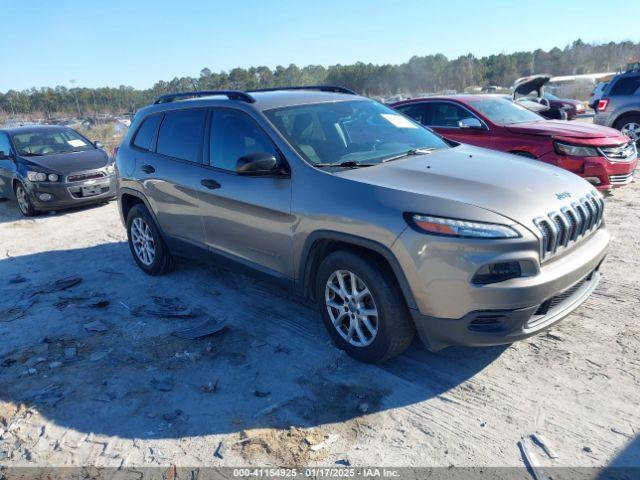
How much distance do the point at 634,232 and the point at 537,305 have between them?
12.5 ft

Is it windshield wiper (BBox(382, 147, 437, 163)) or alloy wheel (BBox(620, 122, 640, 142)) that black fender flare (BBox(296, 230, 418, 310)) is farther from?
alloy wheel (BBox(620, 122, 640, 142))

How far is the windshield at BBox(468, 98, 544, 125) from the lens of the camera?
776 centimetres

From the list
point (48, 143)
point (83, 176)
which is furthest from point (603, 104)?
point (48, 143)

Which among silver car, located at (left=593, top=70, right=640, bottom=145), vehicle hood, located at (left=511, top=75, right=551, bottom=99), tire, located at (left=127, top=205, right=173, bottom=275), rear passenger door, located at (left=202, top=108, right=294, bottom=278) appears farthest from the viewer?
vehicle hood, located at (left=511, top=75, right=551, bottom=99)

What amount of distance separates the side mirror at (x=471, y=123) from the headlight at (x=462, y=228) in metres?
5.28

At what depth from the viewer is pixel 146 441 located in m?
2.93

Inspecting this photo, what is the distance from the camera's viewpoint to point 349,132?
13.7 feet

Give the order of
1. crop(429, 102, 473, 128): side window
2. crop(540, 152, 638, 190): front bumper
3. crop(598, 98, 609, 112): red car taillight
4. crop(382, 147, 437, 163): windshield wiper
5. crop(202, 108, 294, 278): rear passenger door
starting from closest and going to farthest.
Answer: crop(202, 108, 294, 278): rear passenger door, crop(382, 147, 437, 163): windshield wiper, crop(540, 152, 638, 190): front bumper, crop(429, 102, 473, 128): side window, crop(598, 98, 609, 112): red car taillight

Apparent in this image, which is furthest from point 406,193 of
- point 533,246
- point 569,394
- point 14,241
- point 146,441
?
point 14,241

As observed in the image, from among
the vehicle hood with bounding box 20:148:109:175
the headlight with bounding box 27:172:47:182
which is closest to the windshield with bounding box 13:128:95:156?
the vehicle hood with bounding box 20:148:109:175

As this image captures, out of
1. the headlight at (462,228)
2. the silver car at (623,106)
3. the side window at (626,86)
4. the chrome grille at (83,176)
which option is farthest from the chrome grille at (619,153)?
the chrome grille at (83,176)

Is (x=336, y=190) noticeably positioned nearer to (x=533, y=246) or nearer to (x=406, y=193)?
(x=406, y=193)

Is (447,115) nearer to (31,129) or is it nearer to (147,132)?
(147,132)

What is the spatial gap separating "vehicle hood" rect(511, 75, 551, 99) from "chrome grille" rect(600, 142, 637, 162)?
581 centimetres
